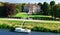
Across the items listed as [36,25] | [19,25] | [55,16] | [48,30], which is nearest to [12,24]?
[19,25]

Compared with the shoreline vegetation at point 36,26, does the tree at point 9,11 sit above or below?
above

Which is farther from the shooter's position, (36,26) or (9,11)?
(9,11)

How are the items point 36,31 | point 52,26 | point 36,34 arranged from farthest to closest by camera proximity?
point 52,26, point 36,31, point 36,34

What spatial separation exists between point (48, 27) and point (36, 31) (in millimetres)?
2228

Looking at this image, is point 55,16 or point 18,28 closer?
point 18,28

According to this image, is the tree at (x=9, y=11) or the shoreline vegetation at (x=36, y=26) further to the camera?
the tree at (x=9, y=11)

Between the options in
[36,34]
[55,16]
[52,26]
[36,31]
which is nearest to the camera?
[36,34]

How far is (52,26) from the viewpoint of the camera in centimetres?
3388

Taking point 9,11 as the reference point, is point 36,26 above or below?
below

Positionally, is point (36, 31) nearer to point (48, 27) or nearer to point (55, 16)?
point (48, 27)

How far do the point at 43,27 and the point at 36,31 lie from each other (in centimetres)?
141

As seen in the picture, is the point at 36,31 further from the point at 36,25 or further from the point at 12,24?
the point at 12,24

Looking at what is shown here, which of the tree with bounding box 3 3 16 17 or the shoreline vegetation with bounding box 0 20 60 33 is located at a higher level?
the tree with bounding box 3 3 16 17

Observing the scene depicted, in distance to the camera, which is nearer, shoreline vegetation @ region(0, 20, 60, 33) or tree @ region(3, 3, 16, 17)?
shoreline vegetation @ region(0, 20, 60, 33)
